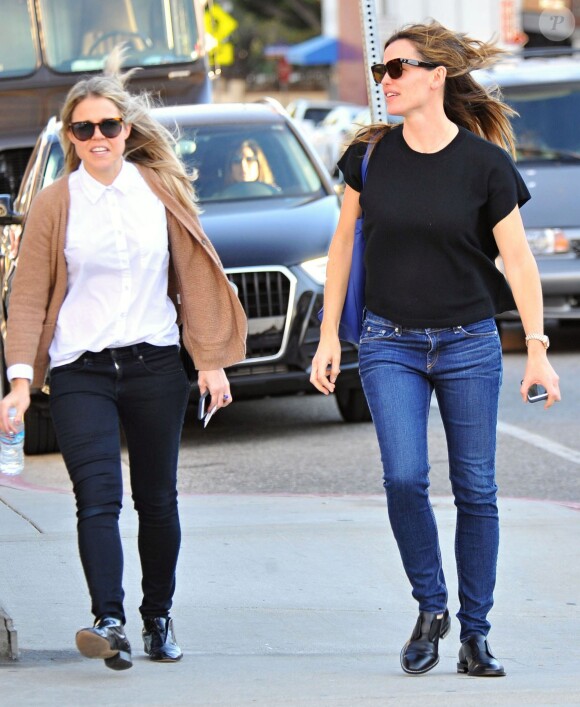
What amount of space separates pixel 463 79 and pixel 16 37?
32.0 ft

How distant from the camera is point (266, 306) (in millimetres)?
9141

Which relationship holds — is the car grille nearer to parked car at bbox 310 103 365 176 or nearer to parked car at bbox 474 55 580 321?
parked car at bbox 474 55 580 321

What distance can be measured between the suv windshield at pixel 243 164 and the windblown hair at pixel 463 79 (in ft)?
17.4

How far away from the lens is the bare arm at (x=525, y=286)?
4.54 metres

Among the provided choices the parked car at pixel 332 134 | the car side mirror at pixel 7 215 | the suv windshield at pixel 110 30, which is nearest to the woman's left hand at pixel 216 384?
the car side mirror at pixel 7 215

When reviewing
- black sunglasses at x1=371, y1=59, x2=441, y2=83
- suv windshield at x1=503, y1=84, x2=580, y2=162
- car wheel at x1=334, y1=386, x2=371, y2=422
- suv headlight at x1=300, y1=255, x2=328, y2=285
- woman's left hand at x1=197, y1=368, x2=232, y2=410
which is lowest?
car wheel at x1=334, y1=386, x2=371, y2=422

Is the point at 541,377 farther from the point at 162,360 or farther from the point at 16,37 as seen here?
the point at 16,37

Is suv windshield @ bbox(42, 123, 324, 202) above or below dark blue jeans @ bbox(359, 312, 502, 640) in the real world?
below

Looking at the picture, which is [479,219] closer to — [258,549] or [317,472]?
[258,549]

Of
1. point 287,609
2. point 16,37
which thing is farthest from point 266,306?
point 16,37

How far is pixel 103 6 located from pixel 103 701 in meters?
10.6

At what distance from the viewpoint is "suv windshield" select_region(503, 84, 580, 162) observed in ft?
43.4

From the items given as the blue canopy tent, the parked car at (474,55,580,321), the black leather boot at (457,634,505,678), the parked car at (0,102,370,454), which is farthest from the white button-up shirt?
the blue canopy tent

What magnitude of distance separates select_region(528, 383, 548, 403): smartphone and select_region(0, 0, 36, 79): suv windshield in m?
10.0
